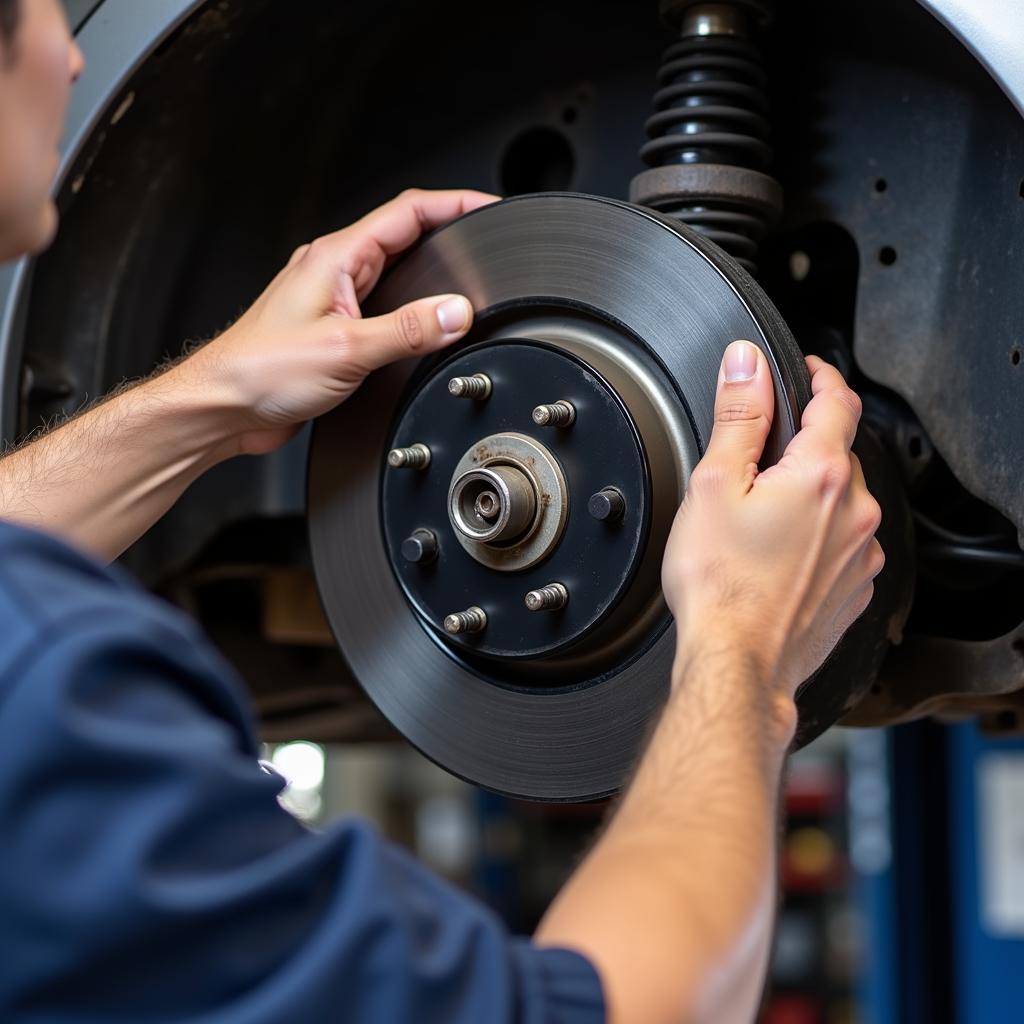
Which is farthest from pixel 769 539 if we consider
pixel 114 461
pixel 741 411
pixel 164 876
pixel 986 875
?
pixel 986 875

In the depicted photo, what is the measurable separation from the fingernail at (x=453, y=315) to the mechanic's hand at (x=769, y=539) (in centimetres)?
19

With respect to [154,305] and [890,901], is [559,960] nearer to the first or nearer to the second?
[154,305]

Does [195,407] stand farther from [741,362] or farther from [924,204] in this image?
[924,204]

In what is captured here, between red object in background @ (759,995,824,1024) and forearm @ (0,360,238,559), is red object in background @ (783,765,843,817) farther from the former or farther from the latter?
forearm @ (0,360,238,559)

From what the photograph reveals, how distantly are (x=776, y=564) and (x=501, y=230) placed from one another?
298 mm

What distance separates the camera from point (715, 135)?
2.75 feet

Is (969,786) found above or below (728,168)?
below

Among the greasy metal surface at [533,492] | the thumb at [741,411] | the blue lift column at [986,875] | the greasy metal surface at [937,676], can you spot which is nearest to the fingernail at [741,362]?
the thumb at [741,411]

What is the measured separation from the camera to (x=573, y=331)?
32.2 inches

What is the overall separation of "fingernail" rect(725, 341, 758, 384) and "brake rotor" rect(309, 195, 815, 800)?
10 mm

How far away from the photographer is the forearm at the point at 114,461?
0.92 metres

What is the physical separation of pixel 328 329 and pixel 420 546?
5.7 inches

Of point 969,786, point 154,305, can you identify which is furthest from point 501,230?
point 969,786

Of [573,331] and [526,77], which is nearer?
[573,331]
